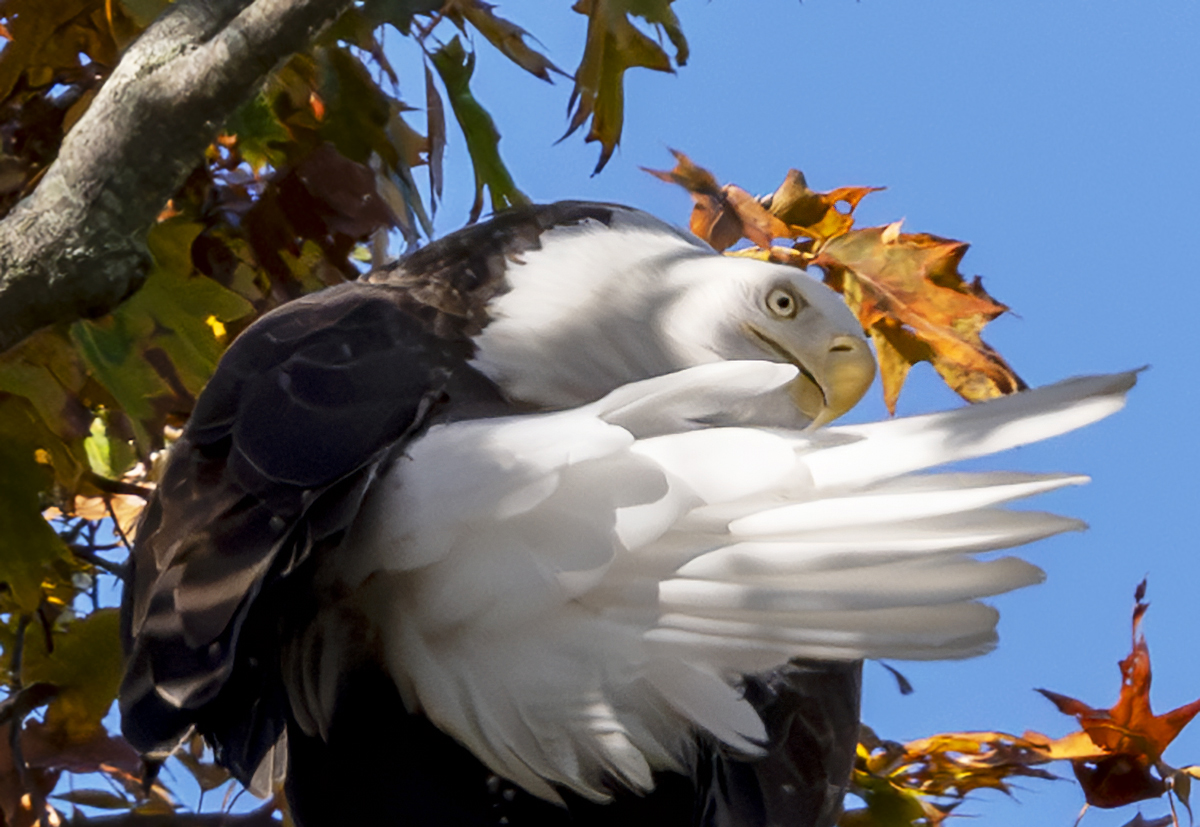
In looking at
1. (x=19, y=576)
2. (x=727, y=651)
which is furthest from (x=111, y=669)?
(x=727, y=651)

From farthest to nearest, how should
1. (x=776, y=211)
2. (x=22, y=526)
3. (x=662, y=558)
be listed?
(x=776, y=211) → (x=22, y=526) → (x=662, y=558)

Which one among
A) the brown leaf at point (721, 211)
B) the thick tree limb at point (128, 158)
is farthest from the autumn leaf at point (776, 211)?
the thick tree limb at point (128, 158)

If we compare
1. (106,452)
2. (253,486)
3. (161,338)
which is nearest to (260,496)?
(253,486)

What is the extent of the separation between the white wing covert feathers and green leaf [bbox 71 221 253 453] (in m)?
0.30

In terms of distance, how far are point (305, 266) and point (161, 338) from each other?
238mm

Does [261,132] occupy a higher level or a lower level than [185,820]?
higher

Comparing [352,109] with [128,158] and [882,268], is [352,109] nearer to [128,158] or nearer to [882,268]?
[128,158]

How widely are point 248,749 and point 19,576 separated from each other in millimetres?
340

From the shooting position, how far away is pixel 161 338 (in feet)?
3.16

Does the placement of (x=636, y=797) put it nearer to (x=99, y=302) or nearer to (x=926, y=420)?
(x=926, y=420)

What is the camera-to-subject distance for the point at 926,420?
644mm

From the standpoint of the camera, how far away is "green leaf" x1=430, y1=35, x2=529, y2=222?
1.12m

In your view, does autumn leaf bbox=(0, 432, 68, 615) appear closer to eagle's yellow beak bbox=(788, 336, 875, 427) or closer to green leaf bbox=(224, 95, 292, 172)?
green leaf bbox=(224, 95, 292, 172)

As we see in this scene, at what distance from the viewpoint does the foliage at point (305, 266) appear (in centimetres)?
99
